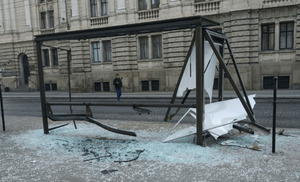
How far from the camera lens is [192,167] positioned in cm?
380

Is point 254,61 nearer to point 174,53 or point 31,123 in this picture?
point 174,53

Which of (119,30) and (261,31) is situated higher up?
(261,31)

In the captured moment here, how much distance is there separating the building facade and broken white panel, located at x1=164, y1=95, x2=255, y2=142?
13384 millimetres

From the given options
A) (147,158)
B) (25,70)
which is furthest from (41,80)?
(25,70)

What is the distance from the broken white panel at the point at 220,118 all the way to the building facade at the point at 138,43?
13384 mm

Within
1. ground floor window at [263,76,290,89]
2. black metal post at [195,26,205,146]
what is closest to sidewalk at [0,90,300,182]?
black metal post at [195,26,205,146]

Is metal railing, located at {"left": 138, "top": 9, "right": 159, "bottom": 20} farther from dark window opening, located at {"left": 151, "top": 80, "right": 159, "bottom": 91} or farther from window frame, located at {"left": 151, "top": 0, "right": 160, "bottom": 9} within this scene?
dark window opening, located at {"left": 151, "top": 80, "right": 159, "bottom": 91}

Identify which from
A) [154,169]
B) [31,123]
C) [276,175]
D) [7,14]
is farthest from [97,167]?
[7,14]

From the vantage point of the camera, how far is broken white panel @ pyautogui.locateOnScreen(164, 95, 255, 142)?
4.97 meters

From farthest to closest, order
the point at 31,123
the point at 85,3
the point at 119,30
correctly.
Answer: the point at 85,3 < the point at 31,123 < the point at 119,30

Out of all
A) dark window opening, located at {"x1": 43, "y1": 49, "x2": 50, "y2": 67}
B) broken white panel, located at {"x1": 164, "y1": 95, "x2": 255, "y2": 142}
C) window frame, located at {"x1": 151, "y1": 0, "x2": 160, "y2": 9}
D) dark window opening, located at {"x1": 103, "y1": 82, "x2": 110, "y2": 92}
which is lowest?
dark window opening, located at {"x1": 103, "y1": 82, "x2": 110, "y2": 92}

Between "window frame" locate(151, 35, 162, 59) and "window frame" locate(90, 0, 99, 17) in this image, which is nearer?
"window frame" locate(151, 35, 162, 59)

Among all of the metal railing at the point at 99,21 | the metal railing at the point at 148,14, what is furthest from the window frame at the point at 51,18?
the metal railing at the point at 148,14

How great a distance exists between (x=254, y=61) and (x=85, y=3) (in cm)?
1736
